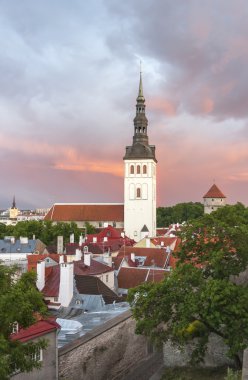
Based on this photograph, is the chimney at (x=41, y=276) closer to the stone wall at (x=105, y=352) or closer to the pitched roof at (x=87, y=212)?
the stone wall at (x=105, y=352)

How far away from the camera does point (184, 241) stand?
22.0m

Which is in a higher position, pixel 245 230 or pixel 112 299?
pixel 245 230

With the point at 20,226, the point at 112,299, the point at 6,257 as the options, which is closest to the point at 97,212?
the point at 20,226

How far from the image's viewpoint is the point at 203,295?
695 inches

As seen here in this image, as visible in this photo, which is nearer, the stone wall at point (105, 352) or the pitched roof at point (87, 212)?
the stone wall at point (105, 352)

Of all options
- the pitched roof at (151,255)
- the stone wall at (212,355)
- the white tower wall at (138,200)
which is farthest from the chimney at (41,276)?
the white tower wall at (138,200)

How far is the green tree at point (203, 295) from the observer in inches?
698

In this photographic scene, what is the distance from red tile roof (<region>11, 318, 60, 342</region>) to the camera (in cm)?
1785

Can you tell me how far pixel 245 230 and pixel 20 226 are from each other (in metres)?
66.1

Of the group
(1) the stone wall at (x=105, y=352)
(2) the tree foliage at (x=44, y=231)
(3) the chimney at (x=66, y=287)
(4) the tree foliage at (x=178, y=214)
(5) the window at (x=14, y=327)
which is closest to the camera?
(5) the window at (x=14, y=327)

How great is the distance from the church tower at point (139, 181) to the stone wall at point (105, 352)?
63.1 metres

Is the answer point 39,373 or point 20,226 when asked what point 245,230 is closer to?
point 39,373

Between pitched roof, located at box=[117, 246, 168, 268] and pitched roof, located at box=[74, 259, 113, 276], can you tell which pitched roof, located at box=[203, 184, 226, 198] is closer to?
pitched roof, located at box=[117, 246, 168, 268]

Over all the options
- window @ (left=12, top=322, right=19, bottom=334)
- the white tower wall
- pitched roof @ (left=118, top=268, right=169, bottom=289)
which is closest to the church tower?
the white tower wall
